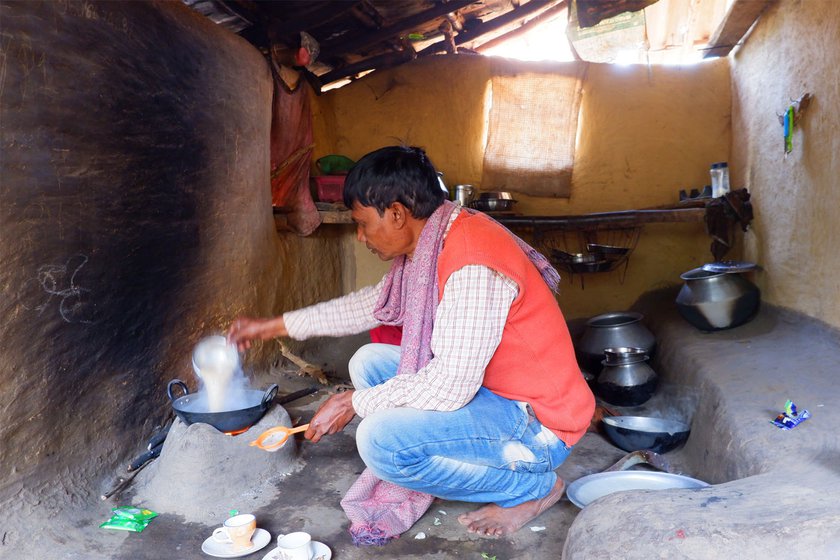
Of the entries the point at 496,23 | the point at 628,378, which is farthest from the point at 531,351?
the point at 496,23

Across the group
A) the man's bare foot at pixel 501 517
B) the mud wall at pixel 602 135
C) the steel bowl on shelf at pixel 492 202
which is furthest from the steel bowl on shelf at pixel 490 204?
the man's bare foot at pixel 501 517

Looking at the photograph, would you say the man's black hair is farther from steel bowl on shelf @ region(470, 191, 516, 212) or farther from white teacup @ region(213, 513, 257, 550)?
steel bowl on shelf @ region(470, 191, 516, 212)

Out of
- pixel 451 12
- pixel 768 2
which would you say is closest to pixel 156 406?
pixel 451 12

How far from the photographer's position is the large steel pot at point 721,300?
3627mm

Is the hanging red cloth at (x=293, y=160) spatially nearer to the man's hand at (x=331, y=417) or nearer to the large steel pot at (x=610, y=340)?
the large steel pot at (x=610, y=340)

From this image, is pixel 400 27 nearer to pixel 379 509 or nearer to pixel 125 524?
pixel 379 509

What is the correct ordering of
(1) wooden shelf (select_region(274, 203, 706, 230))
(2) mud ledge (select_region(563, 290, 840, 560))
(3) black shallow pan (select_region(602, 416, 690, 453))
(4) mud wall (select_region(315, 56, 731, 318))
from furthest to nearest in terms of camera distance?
(4) mud wall (select_region(315, 56, 731, 318)), (1) wooden shelf (select_region(274, 203, 706, 230)), (3) black shallow pan (select_region(602, 416, 690, 453)), (2) mud ledge (select_region(563, 290, 840, 560))

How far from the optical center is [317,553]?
1.84 metres

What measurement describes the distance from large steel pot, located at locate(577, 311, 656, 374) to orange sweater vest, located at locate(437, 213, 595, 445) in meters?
2.04

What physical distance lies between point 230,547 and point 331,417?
1.71 ft

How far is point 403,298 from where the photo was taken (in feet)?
7.38

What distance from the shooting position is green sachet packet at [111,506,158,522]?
2.11 m

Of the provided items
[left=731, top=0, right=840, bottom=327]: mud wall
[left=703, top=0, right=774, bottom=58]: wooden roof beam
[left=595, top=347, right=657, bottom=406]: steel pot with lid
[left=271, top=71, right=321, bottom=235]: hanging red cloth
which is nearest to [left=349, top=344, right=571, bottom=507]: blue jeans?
[left=595, top=347, right=657, bottom=406]: steel pot with lid

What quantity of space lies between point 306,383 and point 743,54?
13.3 feet
